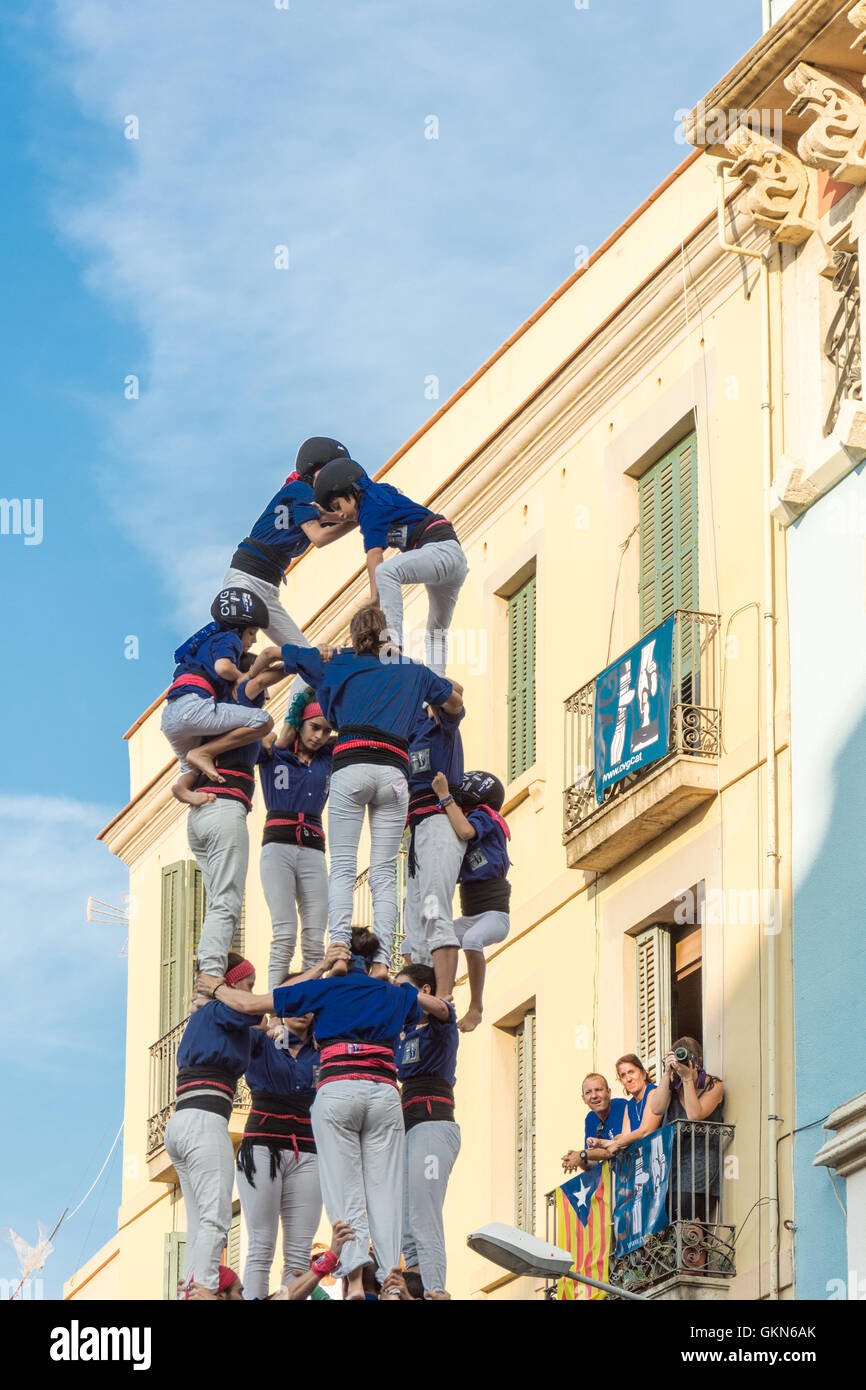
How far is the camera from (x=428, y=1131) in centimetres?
1953

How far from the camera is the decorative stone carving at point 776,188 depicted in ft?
72.6

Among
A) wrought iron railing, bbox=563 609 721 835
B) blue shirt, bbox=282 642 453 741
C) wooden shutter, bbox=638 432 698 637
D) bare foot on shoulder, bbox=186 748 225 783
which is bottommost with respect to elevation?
bare foot on shoulder, bbox=186 748 225 783

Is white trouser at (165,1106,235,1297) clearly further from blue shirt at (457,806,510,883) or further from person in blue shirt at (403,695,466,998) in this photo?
blue shirt at (457,806,510,883)

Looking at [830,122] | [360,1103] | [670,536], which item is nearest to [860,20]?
[830,122]

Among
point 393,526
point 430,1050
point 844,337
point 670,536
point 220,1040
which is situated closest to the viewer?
point 220,1040

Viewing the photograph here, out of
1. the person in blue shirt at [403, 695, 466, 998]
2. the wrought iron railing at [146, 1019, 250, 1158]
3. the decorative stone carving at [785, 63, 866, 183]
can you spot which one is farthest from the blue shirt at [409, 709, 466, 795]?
the wrought iron railing at [146, 1019, 250, 1158]

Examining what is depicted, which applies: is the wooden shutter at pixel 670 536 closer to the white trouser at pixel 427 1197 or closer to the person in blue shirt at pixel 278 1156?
the white trouser at pixel 427 1197

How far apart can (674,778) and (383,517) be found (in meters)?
2.87

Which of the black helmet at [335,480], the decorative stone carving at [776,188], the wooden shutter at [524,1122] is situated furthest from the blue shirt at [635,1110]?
the decorative stone carving at [776,188]

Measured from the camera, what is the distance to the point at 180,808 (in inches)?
1281

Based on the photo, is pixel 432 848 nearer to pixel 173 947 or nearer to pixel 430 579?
pixel 430 579

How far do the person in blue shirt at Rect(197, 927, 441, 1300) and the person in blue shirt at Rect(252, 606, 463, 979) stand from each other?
99 cm

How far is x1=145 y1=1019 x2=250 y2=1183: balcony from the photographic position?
2986cm

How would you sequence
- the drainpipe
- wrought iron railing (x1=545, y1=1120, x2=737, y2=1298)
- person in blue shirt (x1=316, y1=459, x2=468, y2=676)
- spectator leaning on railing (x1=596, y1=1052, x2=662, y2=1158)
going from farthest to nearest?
spectator leaning on railing (x1=596, y1=1052, x2=662, y2=1158)
person in blue shirt (x1=316, y1=459, x2=468, y2=676)
wrought iron railing (x1=545, y1=1120, x2=737, y2=1298)
the drainpipe
